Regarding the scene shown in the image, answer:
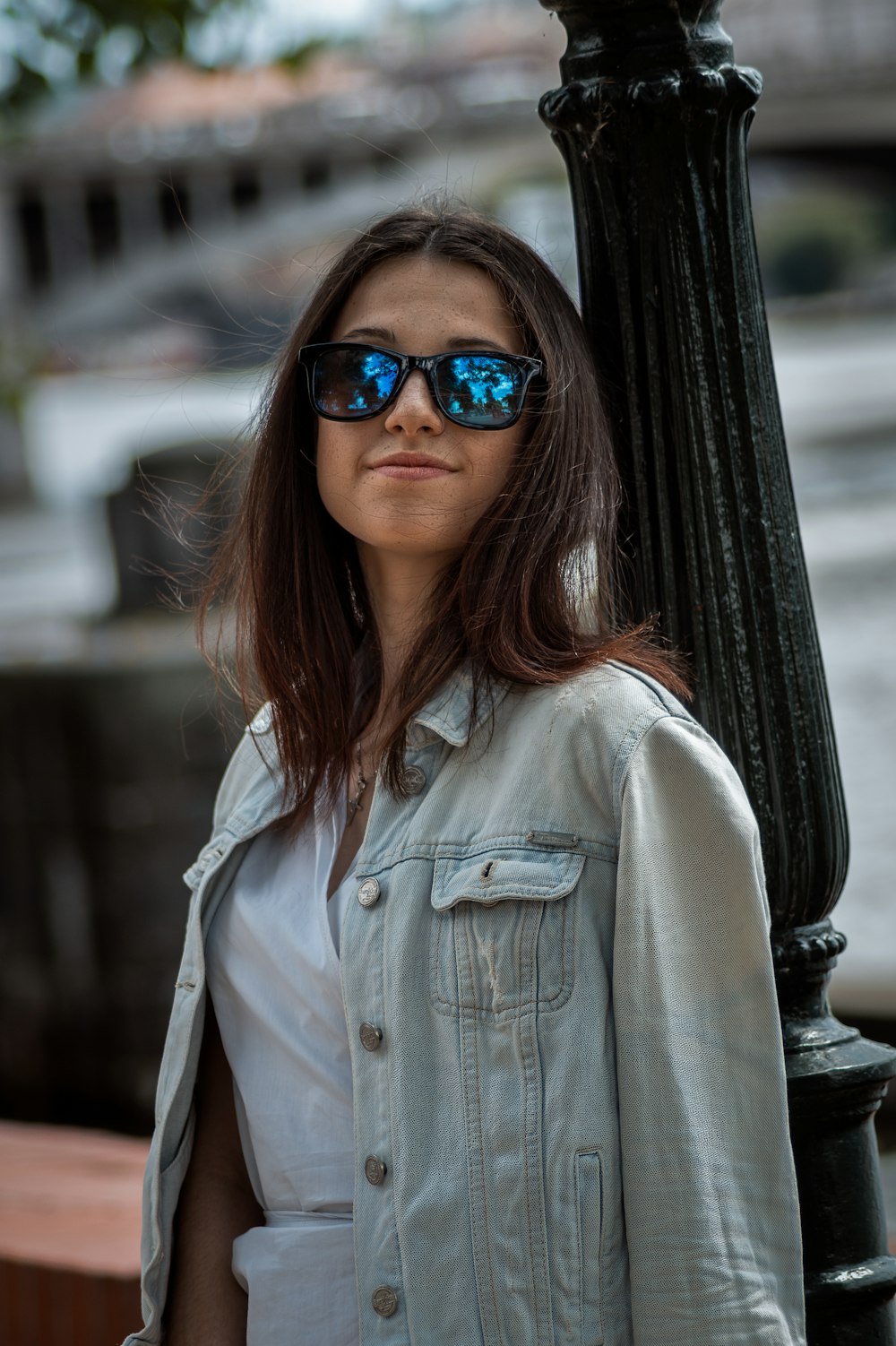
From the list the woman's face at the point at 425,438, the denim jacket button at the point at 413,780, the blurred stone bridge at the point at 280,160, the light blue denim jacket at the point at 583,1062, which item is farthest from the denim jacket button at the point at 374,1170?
the blurred stone bridge at the point at 280,160

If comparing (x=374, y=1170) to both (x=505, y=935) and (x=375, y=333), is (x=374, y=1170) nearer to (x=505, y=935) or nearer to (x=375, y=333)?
(x=505, y=935)

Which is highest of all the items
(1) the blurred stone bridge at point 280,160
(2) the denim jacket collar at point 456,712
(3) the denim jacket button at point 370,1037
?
(1) the blurred stone bridge at point 280,160

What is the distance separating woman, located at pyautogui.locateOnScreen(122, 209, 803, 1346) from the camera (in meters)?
1.32

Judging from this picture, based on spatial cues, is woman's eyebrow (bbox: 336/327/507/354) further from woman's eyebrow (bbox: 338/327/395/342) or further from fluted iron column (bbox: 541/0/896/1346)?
fluted iron column (bbox: 541/0/896/1346)

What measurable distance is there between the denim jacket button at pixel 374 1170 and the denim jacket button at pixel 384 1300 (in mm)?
83

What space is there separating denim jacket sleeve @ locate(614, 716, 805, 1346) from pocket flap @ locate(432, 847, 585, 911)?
0.05 meters

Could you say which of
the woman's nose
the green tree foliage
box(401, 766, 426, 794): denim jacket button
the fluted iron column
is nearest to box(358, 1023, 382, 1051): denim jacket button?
box(401, 766, 426, 794): denim jacket button

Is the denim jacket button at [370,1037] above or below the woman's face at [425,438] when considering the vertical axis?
below

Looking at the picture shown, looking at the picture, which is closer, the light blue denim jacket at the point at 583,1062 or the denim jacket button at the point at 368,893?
the light blue denim jacket at the point at 583,1062

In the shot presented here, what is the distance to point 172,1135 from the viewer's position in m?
1.63

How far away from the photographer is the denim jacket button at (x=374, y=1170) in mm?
1408

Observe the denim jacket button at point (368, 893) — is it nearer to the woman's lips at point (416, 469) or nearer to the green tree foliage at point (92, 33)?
the woman's lips at point (416, 469)

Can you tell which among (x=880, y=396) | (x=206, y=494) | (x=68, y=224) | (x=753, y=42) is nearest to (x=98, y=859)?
(x=206, y=494)

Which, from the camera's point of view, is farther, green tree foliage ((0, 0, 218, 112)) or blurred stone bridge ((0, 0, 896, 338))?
blurred stone bridge ((0, 0, 896, 338))
